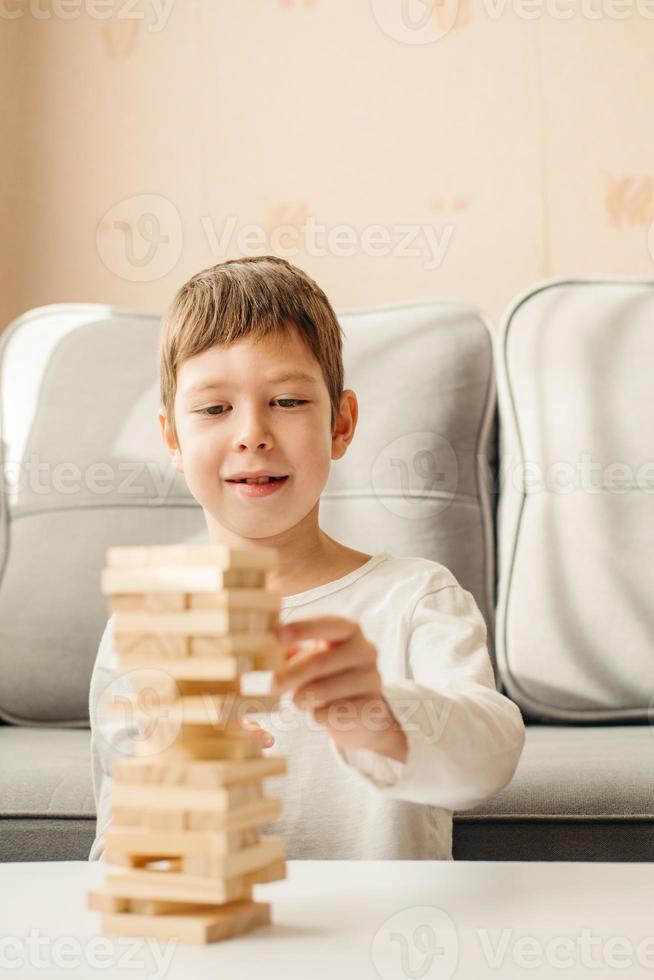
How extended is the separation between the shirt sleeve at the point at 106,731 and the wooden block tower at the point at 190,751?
496mm

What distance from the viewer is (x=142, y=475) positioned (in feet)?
5.46

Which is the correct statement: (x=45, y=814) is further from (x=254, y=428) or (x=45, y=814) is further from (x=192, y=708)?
(x=192, y=708)

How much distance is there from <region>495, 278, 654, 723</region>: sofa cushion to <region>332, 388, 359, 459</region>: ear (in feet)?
1.58

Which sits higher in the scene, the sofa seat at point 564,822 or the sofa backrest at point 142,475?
the sofa backrest at point 142,475

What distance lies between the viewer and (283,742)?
1068 millimetres

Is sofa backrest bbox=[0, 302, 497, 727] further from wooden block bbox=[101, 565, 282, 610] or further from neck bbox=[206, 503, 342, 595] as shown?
wooden block bbox=[101, 565, 282, 610]

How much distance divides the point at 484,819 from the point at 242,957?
67 centimetres

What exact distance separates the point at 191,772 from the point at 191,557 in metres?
0.11

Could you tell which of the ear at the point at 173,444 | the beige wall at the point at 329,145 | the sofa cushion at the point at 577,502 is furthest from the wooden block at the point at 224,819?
the beige wall at the point at 329,145

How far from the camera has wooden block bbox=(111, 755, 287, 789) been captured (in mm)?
541

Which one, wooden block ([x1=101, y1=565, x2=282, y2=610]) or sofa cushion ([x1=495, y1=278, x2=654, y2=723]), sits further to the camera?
sofa cushion ([x1=495, y1=278, x2=654, y2=723])

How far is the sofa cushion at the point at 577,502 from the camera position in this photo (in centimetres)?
150

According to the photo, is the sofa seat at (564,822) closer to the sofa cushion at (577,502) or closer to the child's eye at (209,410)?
the sofa cushion at (577,502)

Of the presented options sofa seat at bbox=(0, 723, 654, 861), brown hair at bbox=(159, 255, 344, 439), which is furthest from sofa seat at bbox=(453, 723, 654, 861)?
brown hair at bbox=(159, 255, 344, 439)
